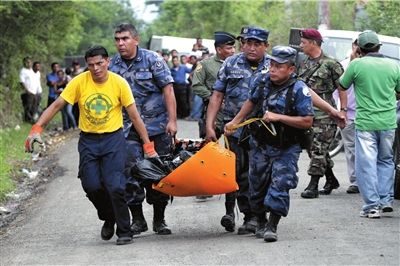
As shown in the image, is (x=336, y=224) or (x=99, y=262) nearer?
(x=99, y=262)

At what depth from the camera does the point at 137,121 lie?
963 centimetres

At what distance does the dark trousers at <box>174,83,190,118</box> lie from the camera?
94.8 feet

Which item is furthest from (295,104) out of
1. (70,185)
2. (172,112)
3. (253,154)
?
(70,185)

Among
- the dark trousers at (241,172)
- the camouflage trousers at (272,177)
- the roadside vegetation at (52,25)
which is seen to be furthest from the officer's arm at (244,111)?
the roadside vegetation at (52,25)

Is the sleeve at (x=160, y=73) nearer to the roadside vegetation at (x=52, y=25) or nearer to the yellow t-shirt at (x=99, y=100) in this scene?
the yellow t-shirt at (x=99, y=100)

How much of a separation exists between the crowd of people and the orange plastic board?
0.80 ft

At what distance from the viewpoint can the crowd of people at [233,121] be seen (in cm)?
922

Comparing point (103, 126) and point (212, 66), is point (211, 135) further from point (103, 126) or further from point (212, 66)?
point (212, 66)

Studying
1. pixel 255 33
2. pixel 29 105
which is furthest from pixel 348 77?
pixel 29 105

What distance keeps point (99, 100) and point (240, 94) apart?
1426mm

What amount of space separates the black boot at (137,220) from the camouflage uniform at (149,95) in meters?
0.09

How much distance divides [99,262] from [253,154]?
180 cm

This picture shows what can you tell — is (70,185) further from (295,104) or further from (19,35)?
(19,35)

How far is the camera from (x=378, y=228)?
32.8ft
